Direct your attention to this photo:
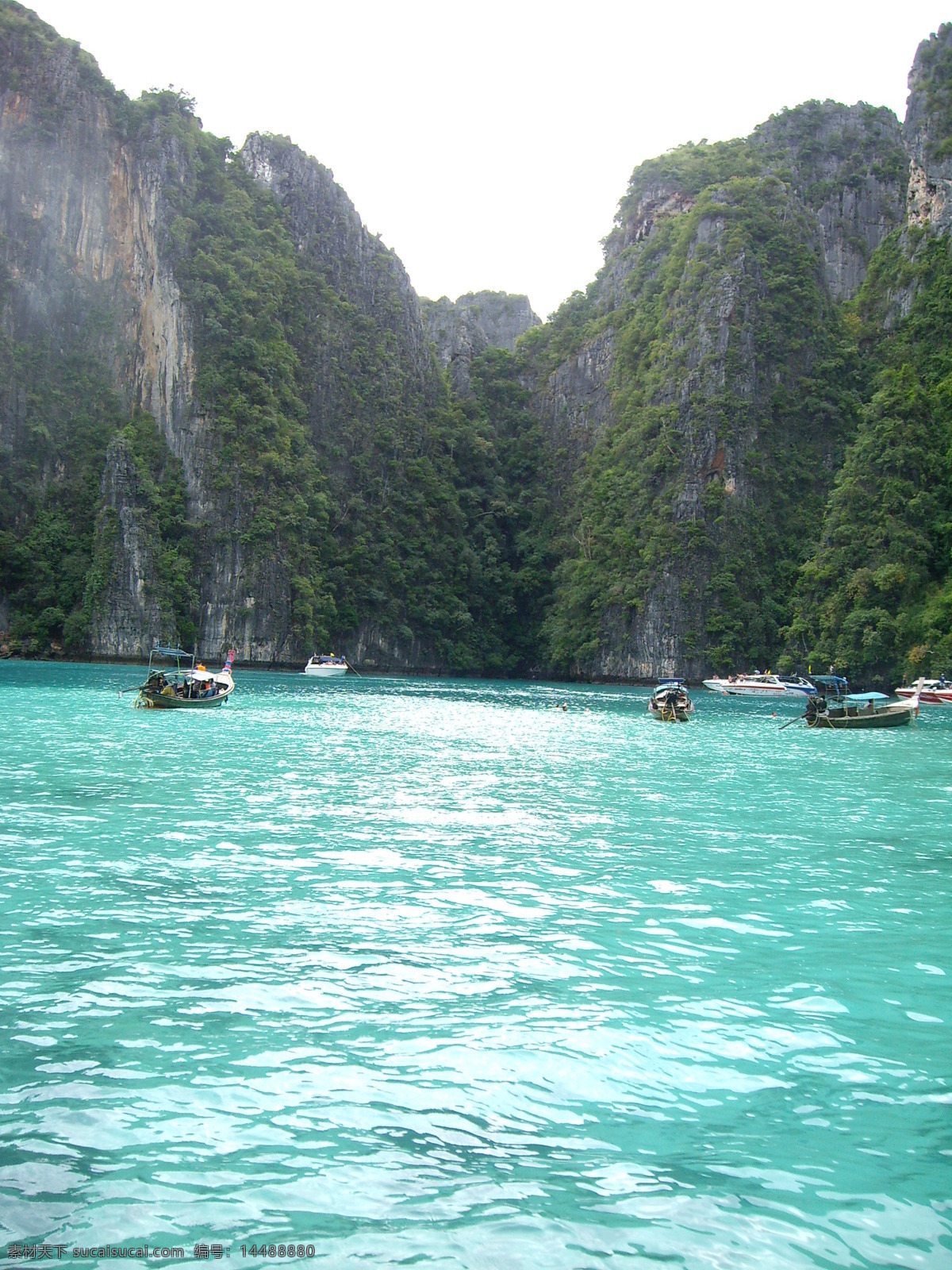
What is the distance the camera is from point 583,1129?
581 centimetres

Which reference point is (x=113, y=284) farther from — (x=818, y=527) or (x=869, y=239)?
(x=869, y=239)

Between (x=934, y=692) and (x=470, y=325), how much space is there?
273 feet

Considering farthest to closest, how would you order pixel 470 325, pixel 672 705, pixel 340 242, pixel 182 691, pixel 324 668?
1. pixel 470 325
2. pixel 340 242
3. pixel 324 668
4. pixel 672 705
5. pixel 182 691

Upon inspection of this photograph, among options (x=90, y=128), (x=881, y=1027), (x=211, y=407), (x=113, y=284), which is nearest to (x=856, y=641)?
(x=211, y=407)

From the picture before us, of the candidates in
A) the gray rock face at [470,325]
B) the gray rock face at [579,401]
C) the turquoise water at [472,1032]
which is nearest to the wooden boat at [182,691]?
the turquoise water at [472,1032]

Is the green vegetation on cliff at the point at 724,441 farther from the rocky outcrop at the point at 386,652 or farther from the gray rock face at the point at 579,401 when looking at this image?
the rocky outcrop at the point at 386,652

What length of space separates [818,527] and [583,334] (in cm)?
4221

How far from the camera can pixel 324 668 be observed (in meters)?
74.9

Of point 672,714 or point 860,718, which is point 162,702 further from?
point 860,718

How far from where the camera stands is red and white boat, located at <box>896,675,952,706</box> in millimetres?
53562

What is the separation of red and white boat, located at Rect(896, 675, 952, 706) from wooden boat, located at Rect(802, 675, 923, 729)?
1214 centimetres

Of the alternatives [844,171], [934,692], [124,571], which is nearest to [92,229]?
[124,571]

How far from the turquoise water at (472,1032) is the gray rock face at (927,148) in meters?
84.2

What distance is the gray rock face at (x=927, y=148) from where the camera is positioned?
83.2 metres
